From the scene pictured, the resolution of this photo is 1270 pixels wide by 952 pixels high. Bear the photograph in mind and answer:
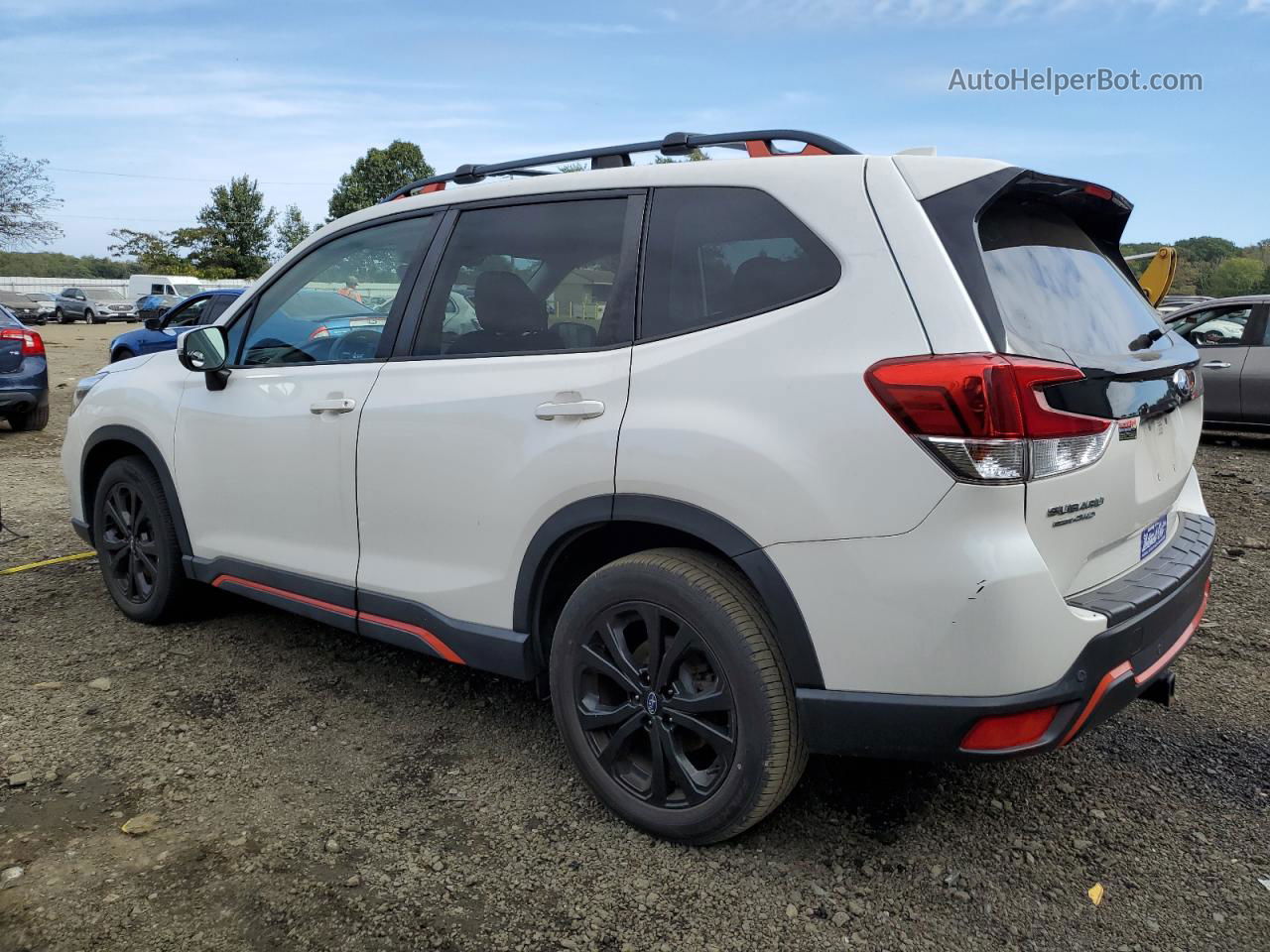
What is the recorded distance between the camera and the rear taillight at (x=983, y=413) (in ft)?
6.89

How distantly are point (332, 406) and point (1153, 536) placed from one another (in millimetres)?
2575

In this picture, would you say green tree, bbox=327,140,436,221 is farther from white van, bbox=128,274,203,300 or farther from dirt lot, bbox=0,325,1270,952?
dirt lot, bbox=0,325,1270,952

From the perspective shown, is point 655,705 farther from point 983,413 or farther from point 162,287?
point 162,287

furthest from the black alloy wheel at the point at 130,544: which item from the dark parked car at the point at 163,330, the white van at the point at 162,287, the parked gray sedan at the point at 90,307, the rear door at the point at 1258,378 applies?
the parked gray sedan at the point at 90,307

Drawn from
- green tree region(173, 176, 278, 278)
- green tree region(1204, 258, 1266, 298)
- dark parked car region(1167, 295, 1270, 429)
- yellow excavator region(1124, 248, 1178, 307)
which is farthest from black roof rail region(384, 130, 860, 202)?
green tree region(173, 176, 278, 278)

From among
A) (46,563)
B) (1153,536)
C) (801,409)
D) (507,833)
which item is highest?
(801,409)

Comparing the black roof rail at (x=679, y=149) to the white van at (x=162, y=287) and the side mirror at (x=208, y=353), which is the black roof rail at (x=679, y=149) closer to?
the side mirror at (x=208, y=353)

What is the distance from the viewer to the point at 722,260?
8.57ft

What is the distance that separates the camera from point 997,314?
7.30 feet

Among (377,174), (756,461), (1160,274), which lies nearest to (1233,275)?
(1160,274)

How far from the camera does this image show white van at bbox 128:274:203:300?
43.8 meters

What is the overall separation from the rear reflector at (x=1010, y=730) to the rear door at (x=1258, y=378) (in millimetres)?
9213

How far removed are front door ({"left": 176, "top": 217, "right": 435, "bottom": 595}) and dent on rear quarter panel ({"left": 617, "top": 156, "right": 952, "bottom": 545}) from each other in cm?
125

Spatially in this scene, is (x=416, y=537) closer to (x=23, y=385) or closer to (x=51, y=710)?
(x=51, y=710)
